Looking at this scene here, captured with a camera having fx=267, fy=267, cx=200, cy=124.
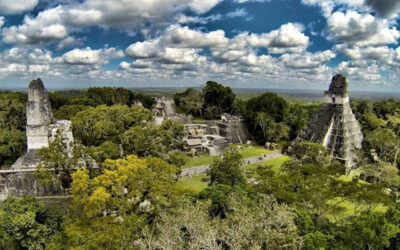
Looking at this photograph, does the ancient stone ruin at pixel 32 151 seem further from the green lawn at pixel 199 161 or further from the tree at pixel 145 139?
the green lawn at pixel 199 161

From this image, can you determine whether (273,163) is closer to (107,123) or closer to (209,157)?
(209,157)

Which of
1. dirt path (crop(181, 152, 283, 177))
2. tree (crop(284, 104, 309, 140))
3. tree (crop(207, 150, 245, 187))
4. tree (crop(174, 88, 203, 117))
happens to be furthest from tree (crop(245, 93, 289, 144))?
tree (crop(207, 150, 245, 187))

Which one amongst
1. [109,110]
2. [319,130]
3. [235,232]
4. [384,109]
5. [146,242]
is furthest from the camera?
[384,109]

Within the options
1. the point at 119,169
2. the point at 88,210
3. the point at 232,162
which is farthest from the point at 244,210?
the point at 232,162

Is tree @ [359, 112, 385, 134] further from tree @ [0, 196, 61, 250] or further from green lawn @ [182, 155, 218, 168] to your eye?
tree @ [0, 196, 61, 250]

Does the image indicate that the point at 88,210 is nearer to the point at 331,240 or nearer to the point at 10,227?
the point at 10,227

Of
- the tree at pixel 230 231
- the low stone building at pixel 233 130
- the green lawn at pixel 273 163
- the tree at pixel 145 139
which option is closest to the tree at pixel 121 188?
the tree at pixel 230 231
